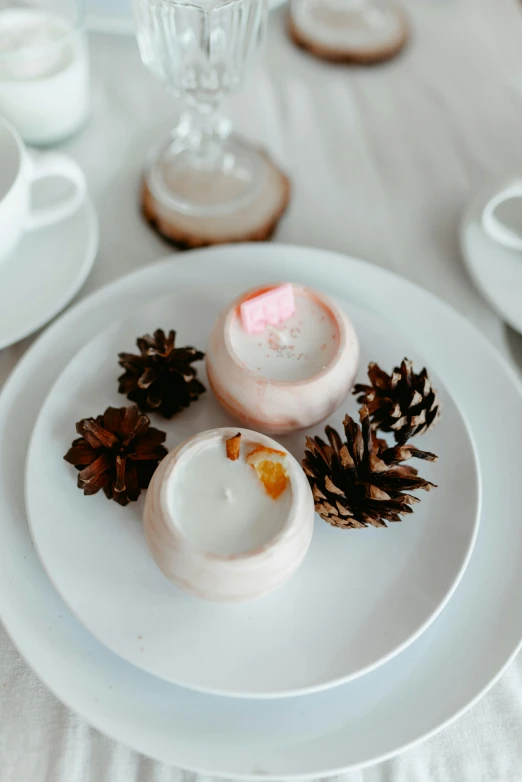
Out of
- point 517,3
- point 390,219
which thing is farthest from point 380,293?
point 517,3

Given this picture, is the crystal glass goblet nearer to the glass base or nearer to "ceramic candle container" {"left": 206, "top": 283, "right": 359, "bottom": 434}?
the glass base

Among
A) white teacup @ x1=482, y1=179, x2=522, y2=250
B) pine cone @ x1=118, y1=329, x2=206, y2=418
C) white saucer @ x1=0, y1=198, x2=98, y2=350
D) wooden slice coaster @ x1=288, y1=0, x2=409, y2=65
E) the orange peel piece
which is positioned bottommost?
white saucer @ x1=0, y1=198, x2=98, y2=350

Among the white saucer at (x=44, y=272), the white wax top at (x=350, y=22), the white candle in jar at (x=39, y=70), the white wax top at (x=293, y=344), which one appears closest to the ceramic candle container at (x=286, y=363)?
the white wax top at (x=293, y=344)

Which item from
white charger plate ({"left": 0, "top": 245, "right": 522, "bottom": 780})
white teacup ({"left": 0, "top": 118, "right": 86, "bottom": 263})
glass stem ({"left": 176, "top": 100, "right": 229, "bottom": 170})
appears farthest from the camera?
glass stem ({"left": 176, "top": 100, "right": 229, "bottom": 170})

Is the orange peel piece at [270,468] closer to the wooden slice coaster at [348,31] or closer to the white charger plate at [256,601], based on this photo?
the white charger plate at [256,601]

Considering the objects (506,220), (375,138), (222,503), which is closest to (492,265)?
(506,220)

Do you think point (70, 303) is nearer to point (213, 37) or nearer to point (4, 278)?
point (4, 278)

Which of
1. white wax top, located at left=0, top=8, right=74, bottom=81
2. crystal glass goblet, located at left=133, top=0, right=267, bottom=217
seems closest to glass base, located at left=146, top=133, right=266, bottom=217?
crystal glass goblet, located at left=133, top=0, right=267, bottom=217
